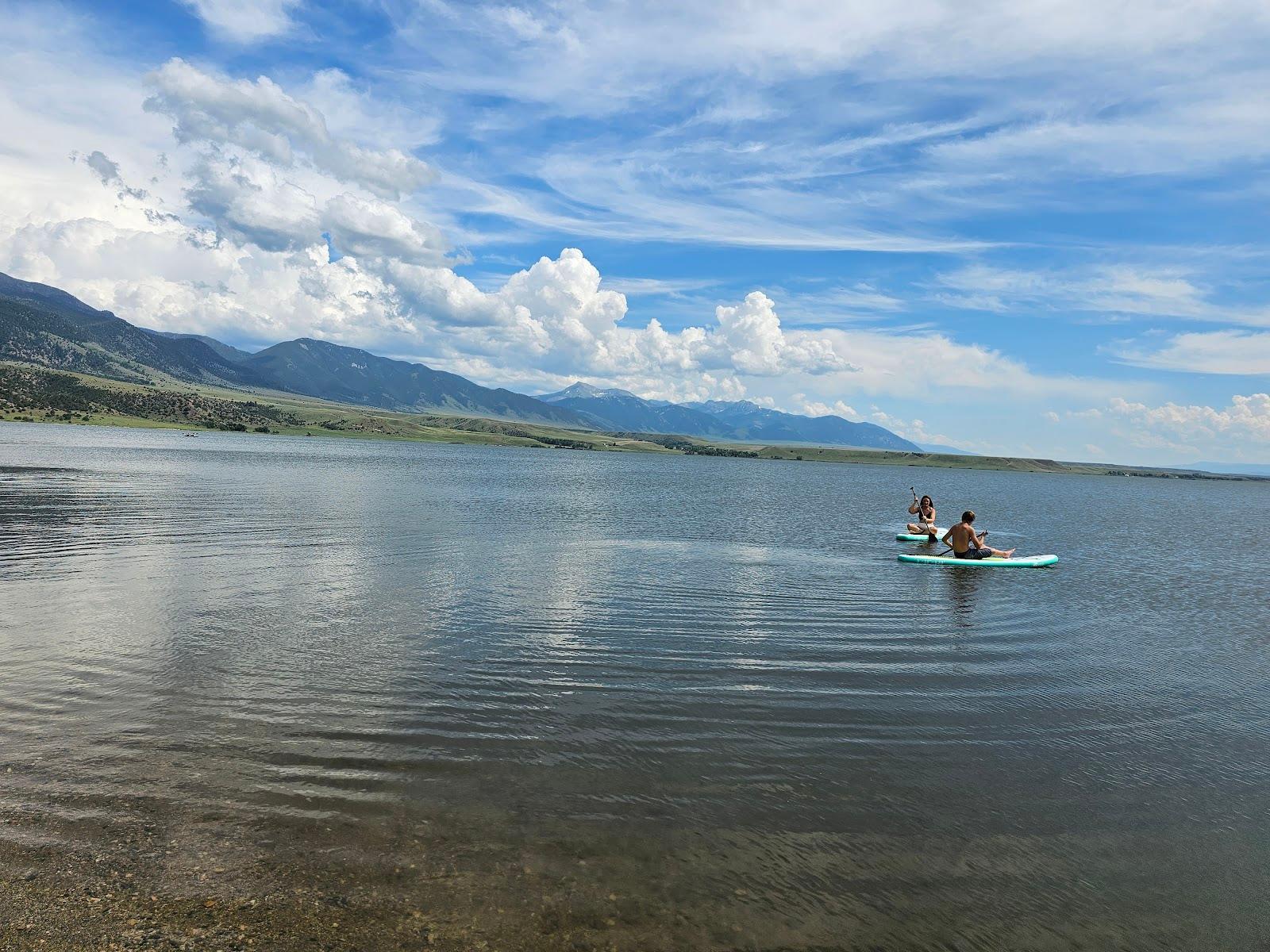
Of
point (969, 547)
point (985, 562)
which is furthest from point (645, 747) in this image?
point (969, 547)

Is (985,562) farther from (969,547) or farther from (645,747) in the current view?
(645,747)

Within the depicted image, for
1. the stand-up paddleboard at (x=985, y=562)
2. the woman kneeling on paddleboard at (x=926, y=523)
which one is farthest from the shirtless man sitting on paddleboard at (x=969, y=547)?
the woman kneeling on paddleboard at (x=926, y=523)

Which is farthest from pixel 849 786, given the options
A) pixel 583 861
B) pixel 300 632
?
pixel 300 632

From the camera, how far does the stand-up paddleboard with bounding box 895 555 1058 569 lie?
46.7 m

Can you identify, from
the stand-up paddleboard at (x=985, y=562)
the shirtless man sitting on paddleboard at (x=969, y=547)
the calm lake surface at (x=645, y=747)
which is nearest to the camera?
the calm lake surface at (x=645, y=747)

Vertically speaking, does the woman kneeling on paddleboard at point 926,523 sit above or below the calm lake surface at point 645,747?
above

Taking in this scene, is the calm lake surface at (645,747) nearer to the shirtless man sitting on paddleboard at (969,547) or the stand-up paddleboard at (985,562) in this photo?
the stand-up paddleboard at (985,562)

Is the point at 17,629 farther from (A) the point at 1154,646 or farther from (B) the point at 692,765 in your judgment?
(A) the point at 1154,646

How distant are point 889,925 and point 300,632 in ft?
65.9

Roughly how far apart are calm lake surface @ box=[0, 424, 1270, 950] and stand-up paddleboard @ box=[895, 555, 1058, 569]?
8.04m

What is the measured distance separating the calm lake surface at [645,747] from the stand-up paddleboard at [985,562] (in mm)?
8038

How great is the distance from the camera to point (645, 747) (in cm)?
1653

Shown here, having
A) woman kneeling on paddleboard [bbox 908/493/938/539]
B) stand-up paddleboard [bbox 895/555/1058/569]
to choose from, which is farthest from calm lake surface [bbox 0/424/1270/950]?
woman kneeling on paddleboard [bbox 908/493/938/539]

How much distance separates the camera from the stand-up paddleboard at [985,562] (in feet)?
153
